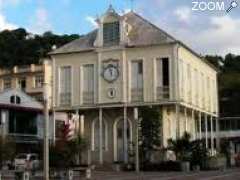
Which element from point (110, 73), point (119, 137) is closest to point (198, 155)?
point (119, 137)

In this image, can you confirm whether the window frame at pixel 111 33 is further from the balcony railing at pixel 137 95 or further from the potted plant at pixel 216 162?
the potted plant at pixel 216 162

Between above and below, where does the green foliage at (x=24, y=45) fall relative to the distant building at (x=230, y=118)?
above

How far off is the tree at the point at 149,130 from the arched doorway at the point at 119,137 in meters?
3.90

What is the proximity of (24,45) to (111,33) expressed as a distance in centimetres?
7143

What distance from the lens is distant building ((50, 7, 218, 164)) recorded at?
166 feet

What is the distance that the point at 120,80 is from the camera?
169 ft

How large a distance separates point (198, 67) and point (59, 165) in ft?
74.6

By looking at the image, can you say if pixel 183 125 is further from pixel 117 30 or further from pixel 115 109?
pixel 117 30

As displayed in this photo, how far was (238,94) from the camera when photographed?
91625 millimetres

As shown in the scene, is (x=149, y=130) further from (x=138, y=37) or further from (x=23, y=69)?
(x=23, y=69)

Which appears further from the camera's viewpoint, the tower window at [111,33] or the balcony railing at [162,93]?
the tower window at [111,33]

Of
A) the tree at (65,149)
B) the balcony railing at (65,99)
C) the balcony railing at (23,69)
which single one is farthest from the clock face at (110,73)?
the balcony railing at (23,69)

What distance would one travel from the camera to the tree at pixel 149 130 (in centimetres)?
4744

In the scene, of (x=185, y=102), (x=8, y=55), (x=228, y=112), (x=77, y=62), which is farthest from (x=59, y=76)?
(x=8, y=55)
